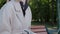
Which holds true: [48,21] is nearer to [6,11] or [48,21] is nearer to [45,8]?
[45,8]

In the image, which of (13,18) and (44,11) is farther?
(44,11)

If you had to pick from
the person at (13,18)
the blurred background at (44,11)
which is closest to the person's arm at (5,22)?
the person at (13,18)

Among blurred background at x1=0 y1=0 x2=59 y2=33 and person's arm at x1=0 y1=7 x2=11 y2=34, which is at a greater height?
person's arm at x1=0 y1=7 x2=11 y2=34

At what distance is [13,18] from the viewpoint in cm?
118

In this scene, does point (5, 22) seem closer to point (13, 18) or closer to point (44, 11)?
point (13, 18)

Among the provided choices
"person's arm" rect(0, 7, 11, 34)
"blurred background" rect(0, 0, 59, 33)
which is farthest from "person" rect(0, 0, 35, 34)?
"blurred background" rect(0, 0, 59, 33)

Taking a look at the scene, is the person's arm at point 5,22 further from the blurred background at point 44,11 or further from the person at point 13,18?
the blurred background at point 44,11

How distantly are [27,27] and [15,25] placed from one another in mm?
105

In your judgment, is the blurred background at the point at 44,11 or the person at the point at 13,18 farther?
the blurred background at the point at 44,11

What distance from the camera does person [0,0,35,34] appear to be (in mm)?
1149

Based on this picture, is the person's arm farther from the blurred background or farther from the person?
the blurred background

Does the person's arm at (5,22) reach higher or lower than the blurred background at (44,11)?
higher

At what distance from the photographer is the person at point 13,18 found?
1.15 meters

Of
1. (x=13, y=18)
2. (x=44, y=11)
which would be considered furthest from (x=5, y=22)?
(x=44, y=11)
